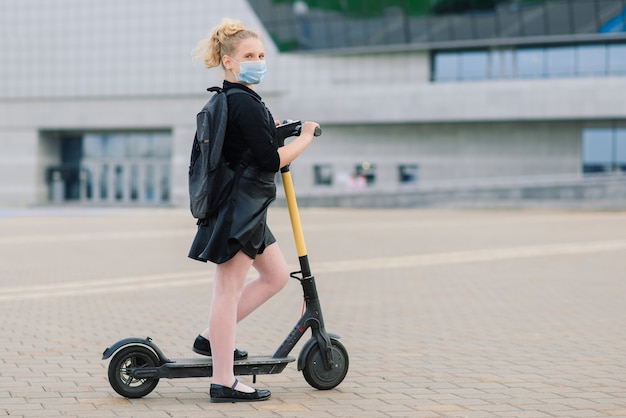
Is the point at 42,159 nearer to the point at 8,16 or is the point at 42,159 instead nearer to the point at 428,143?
the point at 8,16

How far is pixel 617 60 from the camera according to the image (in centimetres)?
4475

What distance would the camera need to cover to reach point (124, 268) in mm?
13953

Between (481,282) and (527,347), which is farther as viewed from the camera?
(481,282)

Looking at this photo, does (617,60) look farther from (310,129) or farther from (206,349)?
(206,349)

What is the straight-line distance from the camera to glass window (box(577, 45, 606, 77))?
148ft

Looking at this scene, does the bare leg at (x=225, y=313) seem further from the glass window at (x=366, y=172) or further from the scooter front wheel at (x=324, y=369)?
the glass window at (x=366, y=172)

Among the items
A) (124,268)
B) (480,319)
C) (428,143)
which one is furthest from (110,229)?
(428,143)

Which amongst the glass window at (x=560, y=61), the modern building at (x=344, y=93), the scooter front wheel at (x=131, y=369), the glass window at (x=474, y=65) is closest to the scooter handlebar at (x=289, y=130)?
the scooter front wheel at (x=131, y=369)

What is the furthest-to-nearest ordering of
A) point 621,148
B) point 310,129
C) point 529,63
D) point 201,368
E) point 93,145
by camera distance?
point 93,145 → point 529,63 → point 621,148 → point 310,129 → point 201,368

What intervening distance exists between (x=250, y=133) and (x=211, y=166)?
0.24 meters

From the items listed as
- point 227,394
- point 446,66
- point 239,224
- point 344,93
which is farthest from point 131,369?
point 344,93

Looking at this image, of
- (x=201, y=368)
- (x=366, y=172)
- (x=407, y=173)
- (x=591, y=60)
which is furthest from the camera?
(x=366, y=172)

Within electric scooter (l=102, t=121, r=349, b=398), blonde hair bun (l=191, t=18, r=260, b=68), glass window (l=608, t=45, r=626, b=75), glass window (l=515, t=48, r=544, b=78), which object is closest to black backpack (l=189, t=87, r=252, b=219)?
blonde hair bun (l=191, t=18, r=260, b=68)

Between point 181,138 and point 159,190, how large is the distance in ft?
10.9
